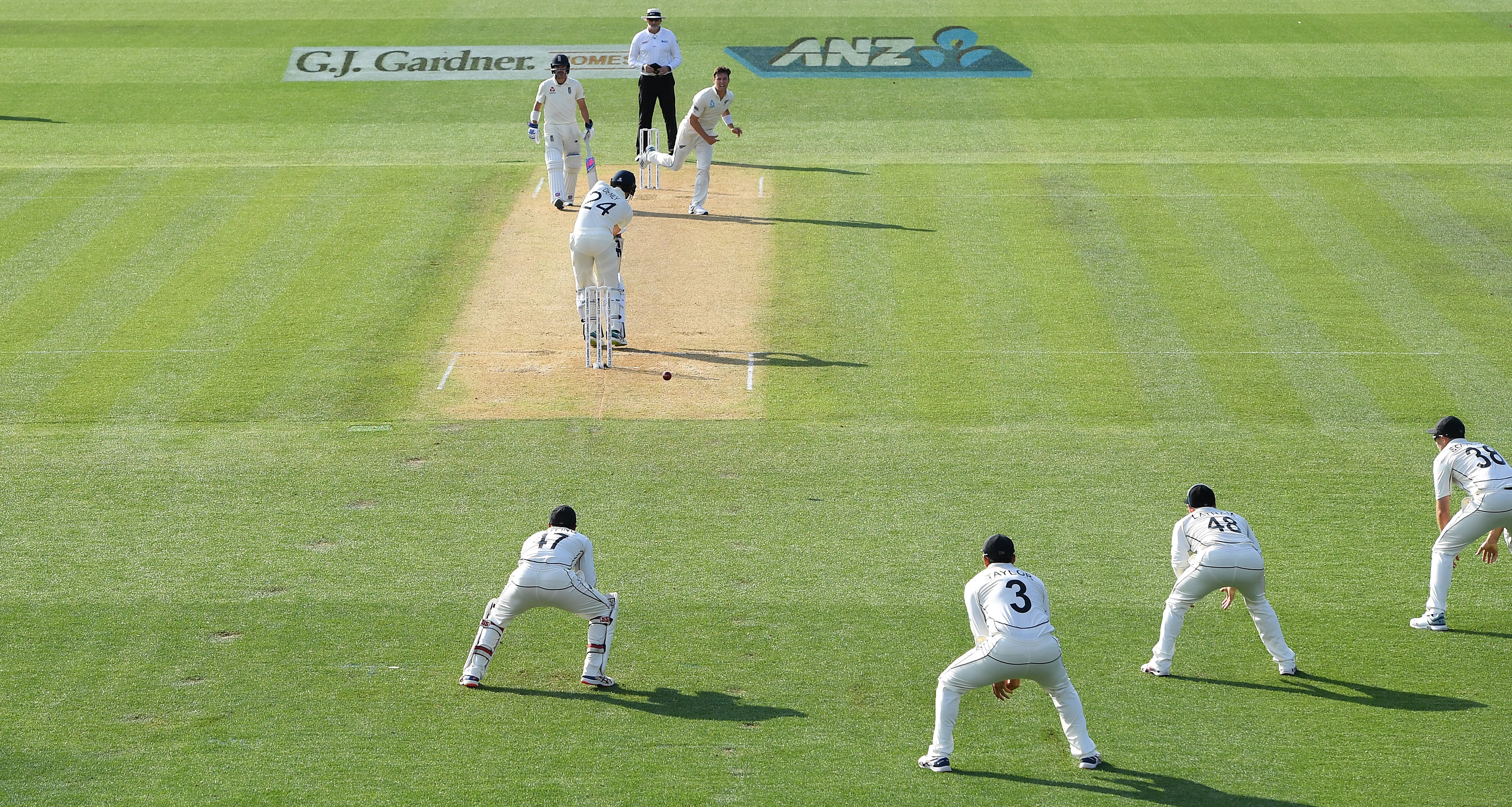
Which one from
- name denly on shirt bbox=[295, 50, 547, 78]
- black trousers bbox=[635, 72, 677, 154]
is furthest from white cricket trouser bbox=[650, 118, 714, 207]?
name denly on shirt bbox=[295, 50, 547, 78]

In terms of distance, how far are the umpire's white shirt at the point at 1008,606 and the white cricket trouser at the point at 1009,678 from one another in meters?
0.06

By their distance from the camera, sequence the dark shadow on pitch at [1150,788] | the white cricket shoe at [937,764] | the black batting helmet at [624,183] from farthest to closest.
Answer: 1. the black batting helmet at [624,183]
2. the white cricket shoe at [937,764]
3. the dark shadow on pitch at [1150,788]

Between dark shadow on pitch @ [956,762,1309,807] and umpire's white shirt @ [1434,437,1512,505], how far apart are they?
3.66 meters

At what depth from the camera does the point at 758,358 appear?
17875 millimetres

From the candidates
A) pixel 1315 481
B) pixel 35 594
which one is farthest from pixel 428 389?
pixel 1315 481

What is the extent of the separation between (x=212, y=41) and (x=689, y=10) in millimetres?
12284

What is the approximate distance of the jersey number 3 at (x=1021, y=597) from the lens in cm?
921

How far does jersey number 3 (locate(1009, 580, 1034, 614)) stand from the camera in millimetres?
9211

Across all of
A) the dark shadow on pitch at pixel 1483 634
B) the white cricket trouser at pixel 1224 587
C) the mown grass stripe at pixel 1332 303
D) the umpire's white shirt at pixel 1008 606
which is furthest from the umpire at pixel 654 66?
the umpire's white shirt at pixel 1008 606

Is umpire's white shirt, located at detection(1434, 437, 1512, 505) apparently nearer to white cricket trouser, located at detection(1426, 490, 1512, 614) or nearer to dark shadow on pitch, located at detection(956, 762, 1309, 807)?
white cricket trouser, located at detection(1426, 490, 1512, 614)

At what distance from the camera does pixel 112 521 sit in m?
13.6

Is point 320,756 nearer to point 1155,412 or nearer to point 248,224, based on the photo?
point 1155,412

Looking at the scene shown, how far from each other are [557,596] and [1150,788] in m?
4.40

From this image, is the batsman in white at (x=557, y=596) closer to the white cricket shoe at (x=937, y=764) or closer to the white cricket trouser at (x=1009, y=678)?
the white cricket shoe at (x=937, y=764)
